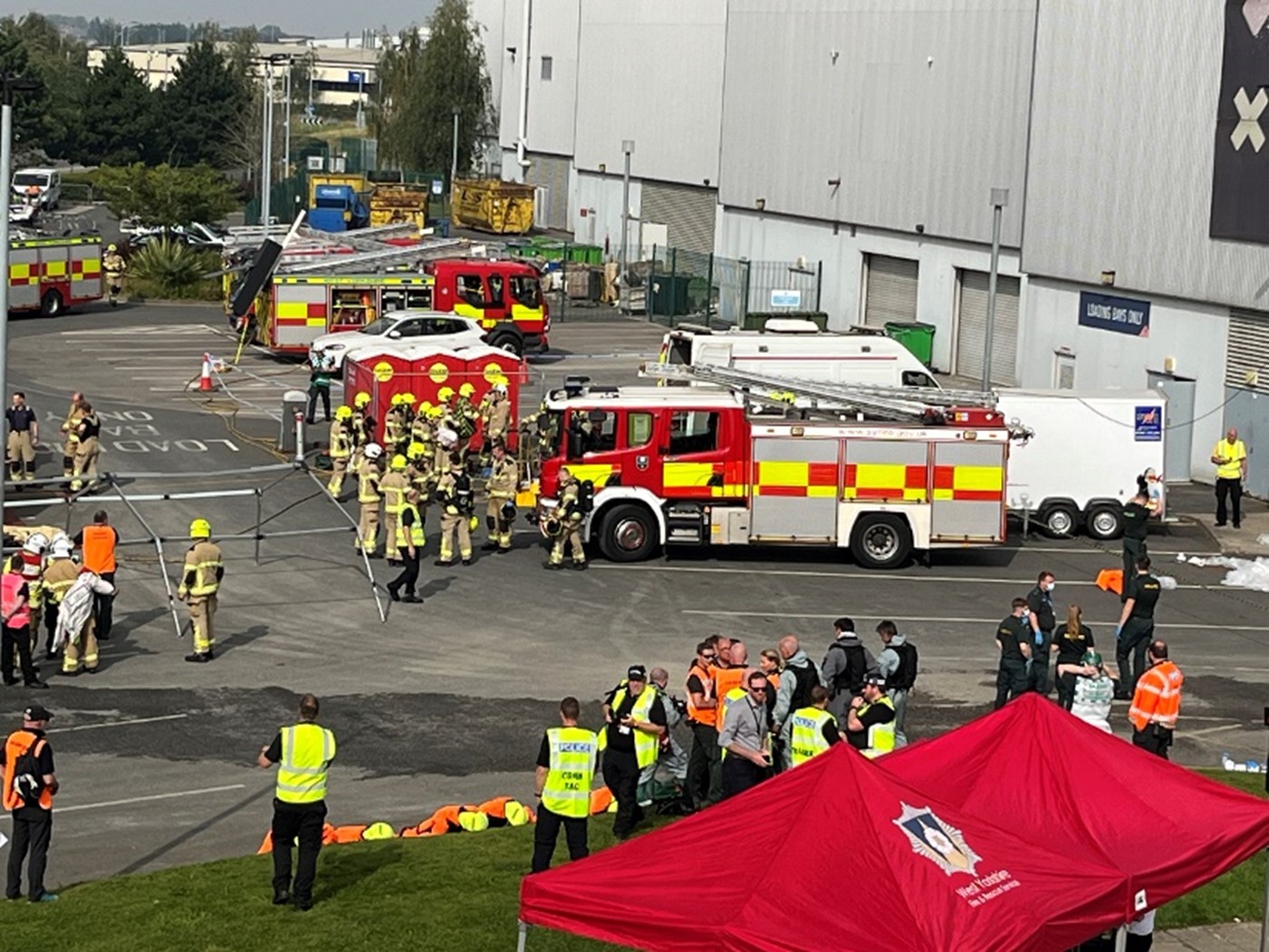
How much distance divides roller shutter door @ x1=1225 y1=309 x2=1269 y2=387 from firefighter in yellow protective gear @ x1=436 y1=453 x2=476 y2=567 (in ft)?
52.7

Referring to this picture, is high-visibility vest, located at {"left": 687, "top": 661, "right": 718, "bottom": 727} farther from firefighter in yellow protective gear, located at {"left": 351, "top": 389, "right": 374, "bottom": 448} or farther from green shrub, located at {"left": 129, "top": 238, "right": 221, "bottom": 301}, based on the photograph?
green shrub, located at {"left": 129, "top": 238, "right": 221, "bottom": 301}

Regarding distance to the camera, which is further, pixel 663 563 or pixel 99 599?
pixel 663 563

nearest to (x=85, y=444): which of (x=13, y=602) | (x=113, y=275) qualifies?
(x=13, y=602)

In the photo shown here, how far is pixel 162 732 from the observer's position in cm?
1942

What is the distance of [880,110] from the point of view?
51438 millimetres

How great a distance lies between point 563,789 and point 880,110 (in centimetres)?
4005

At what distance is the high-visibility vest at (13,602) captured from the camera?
20.3 metres

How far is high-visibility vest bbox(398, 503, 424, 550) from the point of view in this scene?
24.7 metres

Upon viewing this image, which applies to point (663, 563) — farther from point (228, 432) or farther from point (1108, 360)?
point (1108, 360)

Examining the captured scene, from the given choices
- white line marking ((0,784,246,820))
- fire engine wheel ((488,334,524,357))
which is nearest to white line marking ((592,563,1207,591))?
white line marking ((0,784,246,820))

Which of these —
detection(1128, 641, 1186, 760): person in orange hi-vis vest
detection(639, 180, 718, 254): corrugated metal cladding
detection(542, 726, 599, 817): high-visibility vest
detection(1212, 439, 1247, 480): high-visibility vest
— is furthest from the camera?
detection(639, 180, 718, 254): corrugated metal cladding

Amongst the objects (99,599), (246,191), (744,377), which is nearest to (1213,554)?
(744,377)

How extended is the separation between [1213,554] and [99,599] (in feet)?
56.2

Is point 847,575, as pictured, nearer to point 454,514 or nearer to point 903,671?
point 454,514
